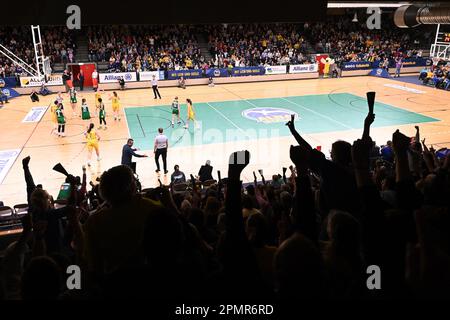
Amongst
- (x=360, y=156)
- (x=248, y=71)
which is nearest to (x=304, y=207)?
(x=360, y=156)

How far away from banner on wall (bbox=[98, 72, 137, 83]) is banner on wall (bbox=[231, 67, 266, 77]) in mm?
7539

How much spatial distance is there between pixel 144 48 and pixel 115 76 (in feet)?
15.8

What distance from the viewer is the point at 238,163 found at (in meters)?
2.33

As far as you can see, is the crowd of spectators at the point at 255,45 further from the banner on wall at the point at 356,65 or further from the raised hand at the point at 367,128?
the raised hand at the point at 367,128

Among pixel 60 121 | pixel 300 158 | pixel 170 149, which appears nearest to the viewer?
pixel 300 158

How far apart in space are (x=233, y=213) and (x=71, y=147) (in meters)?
14.2

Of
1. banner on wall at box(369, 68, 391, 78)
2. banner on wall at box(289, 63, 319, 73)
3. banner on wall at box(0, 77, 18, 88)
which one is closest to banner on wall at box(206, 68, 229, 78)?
banner on wall at box(289, 63, 319, 73)

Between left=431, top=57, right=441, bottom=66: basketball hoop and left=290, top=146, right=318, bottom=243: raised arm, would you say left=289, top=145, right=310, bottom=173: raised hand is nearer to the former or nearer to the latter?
left=290, top=146, right=318, bottom=243: raised arm

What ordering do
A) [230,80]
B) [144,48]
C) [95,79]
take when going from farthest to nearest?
1. [144,48]
2. [230,80]
3. [95,79]

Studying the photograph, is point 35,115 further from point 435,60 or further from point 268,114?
point 435,60

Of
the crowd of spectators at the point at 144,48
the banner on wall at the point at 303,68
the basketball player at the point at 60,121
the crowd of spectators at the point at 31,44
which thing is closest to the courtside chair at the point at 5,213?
the basketball player at the point at 60,121
